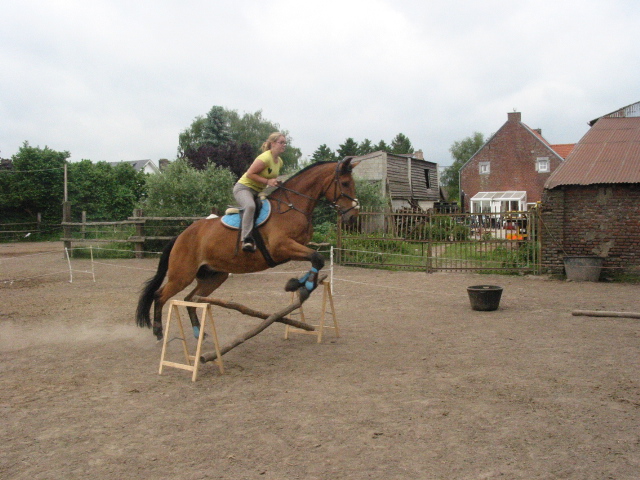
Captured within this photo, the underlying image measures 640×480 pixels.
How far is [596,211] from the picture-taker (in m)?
13.9

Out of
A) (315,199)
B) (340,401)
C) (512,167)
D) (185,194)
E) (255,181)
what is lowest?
(340,401)

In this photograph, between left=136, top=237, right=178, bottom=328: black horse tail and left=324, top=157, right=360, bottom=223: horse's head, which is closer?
left=324, top=157, right=360, bottom=223: horse's head

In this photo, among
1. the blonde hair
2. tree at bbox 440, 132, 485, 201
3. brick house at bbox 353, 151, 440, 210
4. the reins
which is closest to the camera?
the blonde hair

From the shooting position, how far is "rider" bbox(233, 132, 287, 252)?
6.63m

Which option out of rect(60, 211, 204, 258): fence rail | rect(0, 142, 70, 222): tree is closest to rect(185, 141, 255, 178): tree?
rect(0, 142, 70, 222): tree

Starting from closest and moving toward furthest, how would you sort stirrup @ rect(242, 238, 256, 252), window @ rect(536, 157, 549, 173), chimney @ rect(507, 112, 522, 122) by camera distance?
stirrup @ rect(242, 238, 256, 252) < window @ rect(536, 157, 549, 173) < chimney @ rect(507, 112, 522, 122)

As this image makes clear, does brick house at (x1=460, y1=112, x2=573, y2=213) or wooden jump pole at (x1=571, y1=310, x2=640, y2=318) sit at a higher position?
brick house at (x1=460, y1=112, x2=573, y2=213)

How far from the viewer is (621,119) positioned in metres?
17.8

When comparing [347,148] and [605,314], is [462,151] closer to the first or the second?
[347,148]

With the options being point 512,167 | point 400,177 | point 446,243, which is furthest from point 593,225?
point 512,167

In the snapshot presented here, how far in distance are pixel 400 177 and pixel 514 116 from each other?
14328 mm

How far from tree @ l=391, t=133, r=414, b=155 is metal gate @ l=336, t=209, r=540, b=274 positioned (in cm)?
7845

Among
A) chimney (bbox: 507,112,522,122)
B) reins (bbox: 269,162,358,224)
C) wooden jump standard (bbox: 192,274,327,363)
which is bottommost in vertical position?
wooden jump standard (bbox: 192,274,327,363)

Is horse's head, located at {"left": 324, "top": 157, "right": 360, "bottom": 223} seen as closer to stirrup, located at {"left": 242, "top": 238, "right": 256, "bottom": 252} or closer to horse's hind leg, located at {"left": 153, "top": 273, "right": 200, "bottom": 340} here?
stirrup, located at {"left": 242, "top": 238, "right": 256, "bottom": 252}
